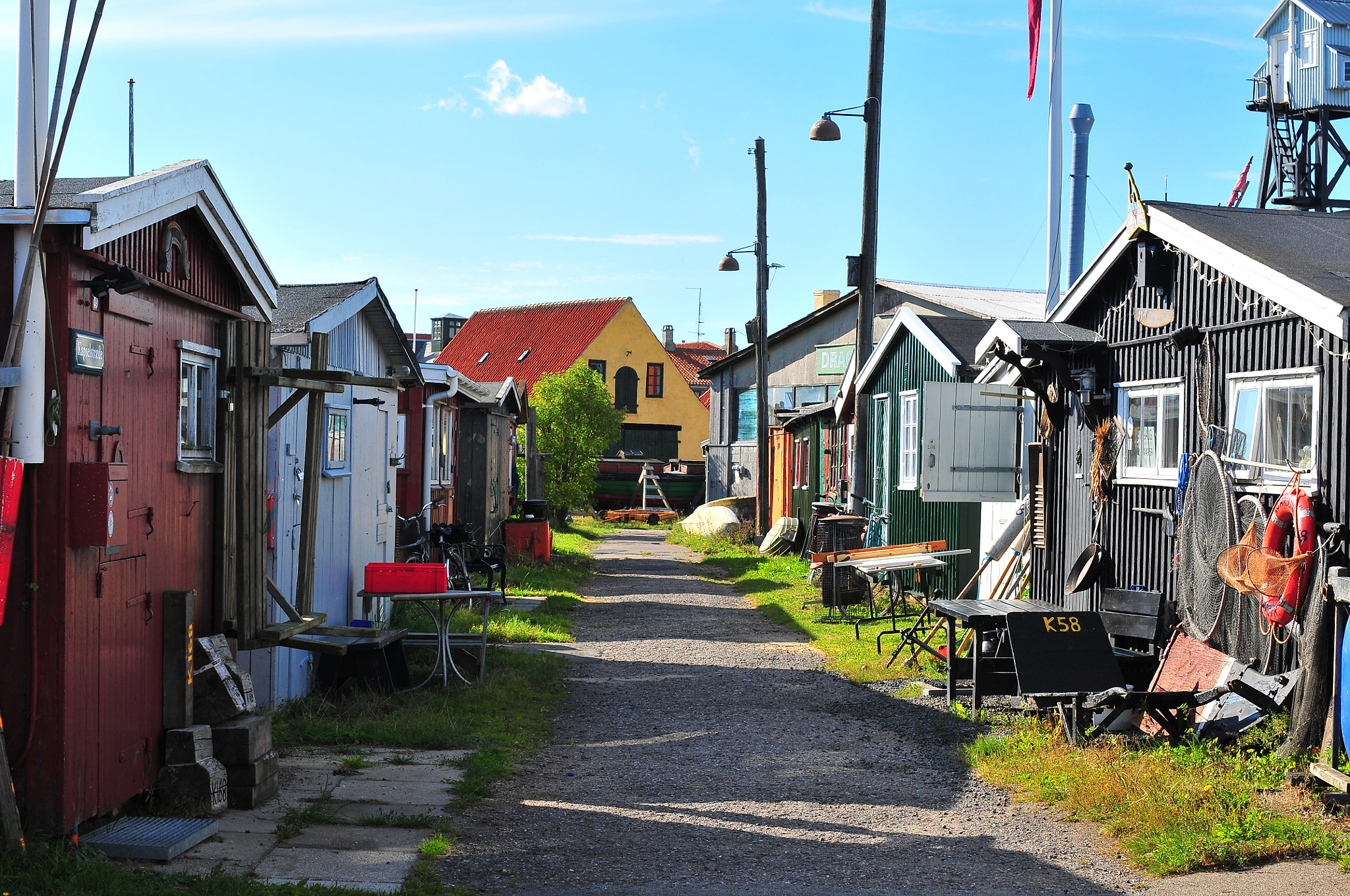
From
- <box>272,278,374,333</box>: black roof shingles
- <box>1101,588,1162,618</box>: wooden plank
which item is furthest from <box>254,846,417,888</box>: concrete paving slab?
<box>1101,588,1162,618</box>: wooden plank

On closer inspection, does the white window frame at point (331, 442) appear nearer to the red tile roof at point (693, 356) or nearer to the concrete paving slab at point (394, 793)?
the concrete paving slab at point (394, 793)

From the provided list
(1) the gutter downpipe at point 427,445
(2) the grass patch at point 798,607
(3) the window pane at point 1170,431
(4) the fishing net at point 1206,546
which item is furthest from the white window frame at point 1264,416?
(1) the gutter downpipe at point 427,445

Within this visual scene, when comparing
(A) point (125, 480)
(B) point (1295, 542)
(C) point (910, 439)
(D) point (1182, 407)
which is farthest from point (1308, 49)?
(A) point (125, 480)

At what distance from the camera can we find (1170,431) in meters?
9.08

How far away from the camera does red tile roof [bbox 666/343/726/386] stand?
167 feet

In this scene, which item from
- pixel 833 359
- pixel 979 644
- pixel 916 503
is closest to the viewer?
pixel 979 644

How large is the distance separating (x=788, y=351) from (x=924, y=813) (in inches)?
1089

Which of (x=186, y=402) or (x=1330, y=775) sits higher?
(x=186, y=402)

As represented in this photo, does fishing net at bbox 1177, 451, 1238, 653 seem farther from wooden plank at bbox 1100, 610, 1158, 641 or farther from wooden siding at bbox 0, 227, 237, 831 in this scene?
wooden siding at bbox 0, 227, 237, 831

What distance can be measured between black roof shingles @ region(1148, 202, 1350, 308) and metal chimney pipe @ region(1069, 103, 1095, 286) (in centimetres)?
1117

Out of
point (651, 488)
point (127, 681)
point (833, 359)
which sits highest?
point (833, 359)

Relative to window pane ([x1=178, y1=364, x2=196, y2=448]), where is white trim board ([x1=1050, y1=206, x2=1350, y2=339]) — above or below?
above

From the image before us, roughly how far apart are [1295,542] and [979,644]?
8.09 ft

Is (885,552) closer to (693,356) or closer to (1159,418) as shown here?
(1159,418)
